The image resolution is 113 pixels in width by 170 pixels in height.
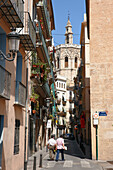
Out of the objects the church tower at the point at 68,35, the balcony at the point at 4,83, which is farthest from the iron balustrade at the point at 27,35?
the church tower at the point at 68,35

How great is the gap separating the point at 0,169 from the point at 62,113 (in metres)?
70.3

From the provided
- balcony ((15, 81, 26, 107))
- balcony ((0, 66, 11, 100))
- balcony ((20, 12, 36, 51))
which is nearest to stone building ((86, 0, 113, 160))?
balcony ((15, 81, 26, 107))

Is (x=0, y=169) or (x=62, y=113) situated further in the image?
(x=62, y=113)

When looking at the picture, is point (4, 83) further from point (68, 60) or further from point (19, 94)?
point (68, 60)

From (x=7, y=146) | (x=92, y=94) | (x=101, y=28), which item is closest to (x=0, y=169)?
(x=7, y=146)

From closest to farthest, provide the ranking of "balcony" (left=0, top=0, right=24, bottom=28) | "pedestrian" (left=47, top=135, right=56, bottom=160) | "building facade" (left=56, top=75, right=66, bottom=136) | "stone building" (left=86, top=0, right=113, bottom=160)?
"balcony" (left=0, top=0, right=24, bottom=28), "pedestrian" (left=47, top=135, right=56, bottom=160), "stone building" (left=86, top=0, right=113, bottom=160), "building facade" (left=56, top=75, right=66, bottom=136)

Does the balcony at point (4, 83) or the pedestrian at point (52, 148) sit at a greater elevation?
the balcony at point (4, 83)

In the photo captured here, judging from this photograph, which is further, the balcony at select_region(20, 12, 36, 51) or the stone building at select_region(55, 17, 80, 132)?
the stone building at select_region(55, 17, 80, 132)

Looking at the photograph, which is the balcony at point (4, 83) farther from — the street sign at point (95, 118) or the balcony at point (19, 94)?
the street sign at point (95, 118)

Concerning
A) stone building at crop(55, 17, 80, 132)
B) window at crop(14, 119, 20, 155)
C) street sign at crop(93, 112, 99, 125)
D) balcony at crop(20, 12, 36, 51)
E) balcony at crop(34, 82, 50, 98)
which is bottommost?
window at crop(14, 119, 20, 155)

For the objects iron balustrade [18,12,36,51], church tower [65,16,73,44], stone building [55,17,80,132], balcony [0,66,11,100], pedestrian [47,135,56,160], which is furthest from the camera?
church tower [65,16,73,44]

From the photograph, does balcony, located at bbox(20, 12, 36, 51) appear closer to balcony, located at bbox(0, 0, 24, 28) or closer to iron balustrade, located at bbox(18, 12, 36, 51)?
iron balustrade, located at bbox(18, 12, 36, 51)

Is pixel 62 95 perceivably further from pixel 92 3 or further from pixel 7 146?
pixel 7 146

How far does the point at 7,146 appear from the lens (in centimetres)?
988
